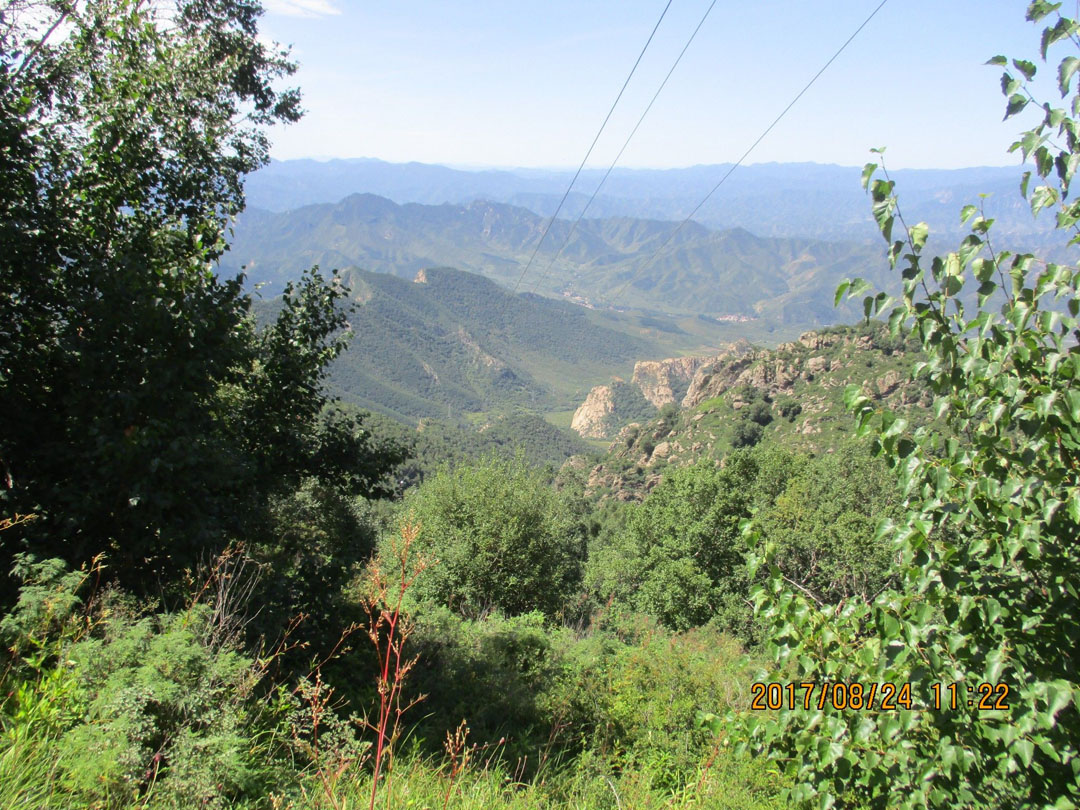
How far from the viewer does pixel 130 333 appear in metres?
5.22

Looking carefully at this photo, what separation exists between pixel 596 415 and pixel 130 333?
6315 inches

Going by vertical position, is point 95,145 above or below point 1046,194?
above

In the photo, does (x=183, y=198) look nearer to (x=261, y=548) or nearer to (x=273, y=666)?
(x=261, y=548)

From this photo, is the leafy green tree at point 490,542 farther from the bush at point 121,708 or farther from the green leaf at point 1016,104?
the green leaf at point 1016,104

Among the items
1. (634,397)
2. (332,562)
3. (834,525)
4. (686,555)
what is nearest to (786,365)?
(834,525)

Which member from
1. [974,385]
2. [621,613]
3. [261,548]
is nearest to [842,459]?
[621,613]

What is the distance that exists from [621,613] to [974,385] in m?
18.8

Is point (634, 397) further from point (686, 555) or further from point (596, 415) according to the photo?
point (686, 555)

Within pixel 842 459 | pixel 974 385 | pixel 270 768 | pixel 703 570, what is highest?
pixel 974 385

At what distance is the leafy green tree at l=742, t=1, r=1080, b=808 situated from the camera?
2.04m

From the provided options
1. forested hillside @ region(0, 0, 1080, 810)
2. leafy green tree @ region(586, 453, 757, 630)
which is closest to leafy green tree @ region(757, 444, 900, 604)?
leafy green tree @ region(586, 453, 757, 630)

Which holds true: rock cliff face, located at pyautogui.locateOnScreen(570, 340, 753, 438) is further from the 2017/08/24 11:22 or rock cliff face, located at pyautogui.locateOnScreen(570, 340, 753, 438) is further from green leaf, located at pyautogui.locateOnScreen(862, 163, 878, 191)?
green leaf, located at pyautogui.locateOnScreen(862, 163, 878, 191)

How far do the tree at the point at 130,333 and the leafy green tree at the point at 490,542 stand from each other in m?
7.13

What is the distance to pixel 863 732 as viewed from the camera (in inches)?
88.4
